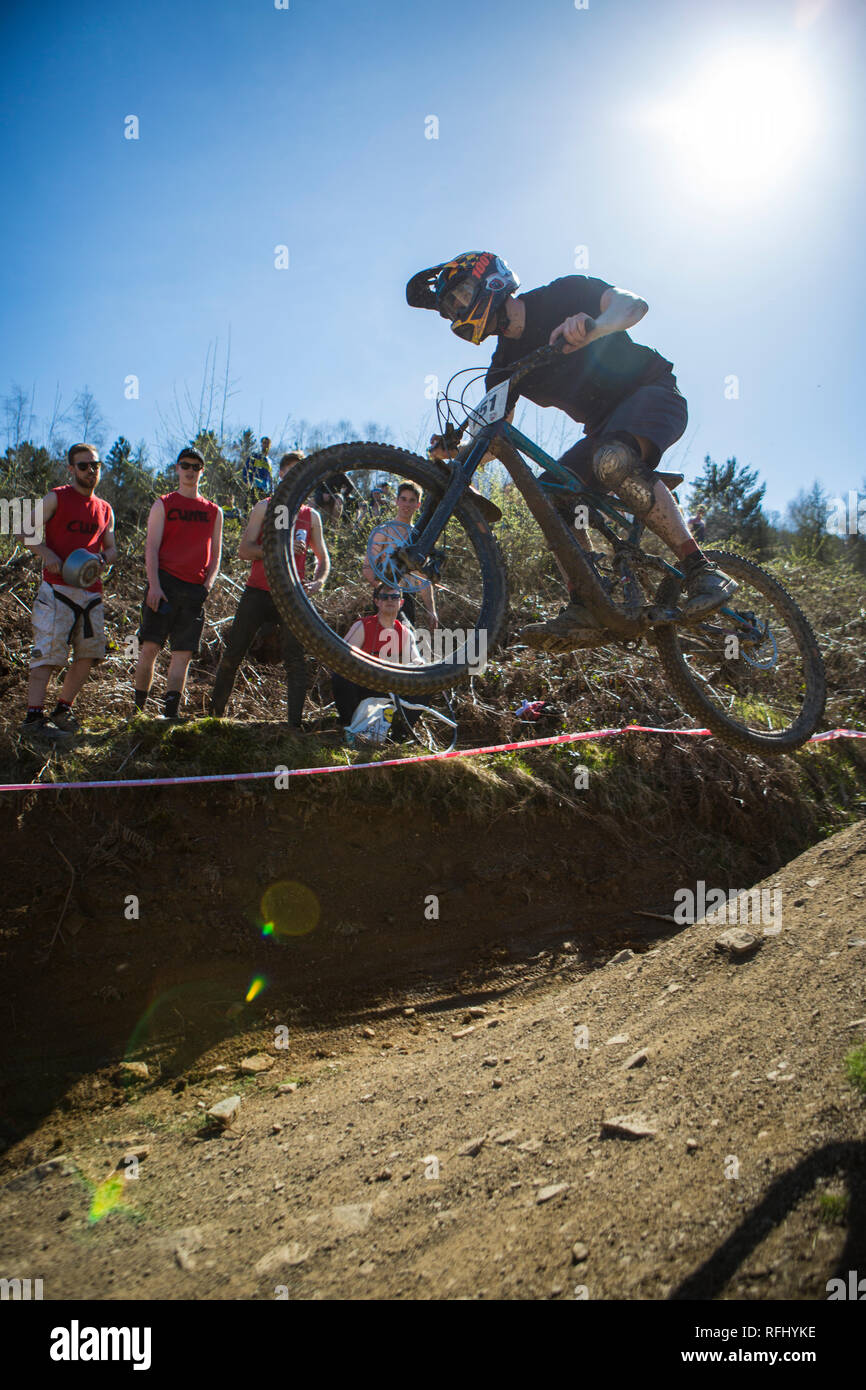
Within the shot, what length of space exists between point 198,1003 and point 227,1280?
7.24 feet

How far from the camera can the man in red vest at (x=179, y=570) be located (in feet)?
18.1

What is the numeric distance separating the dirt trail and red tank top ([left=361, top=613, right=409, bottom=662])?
136 cm

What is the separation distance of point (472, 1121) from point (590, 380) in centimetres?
367

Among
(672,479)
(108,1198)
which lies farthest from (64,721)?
(672,479)

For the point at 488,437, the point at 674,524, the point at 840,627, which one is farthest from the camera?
the point at 840,627

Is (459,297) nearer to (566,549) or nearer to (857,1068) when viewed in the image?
(566,549)

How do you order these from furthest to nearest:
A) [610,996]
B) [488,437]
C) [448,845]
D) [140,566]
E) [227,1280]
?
[140,566], [448,845], [610,996], [488,437], [227,1280]

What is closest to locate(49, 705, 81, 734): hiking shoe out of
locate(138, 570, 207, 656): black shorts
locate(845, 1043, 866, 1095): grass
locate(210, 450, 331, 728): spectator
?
locate(138, 570, 207, 656): black shorts

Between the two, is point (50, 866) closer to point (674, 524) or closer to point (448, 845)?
point (448, 845)

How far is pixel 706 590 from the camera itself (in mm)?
4047

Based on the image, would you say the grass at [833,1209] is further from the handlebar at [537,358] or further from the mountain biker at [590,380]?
the handlebar at [537,358]

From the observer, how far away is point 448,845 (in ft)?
19.2

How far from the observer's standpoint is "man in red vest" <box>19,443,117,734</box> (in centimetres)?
520

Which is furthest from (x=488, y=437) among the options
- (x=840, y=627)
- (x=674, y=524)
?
(x=840, y=627)
